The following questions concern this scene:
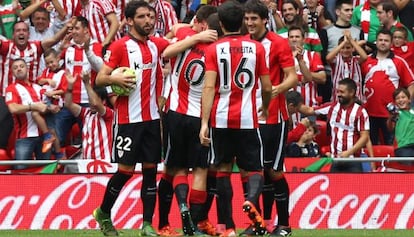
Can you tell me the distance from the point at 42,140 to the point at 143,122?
512 centimetres

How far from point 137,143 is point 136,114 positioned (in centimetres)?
30

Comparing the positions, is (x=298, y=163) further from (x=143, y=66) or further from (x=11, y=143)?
(x=143, y=66)

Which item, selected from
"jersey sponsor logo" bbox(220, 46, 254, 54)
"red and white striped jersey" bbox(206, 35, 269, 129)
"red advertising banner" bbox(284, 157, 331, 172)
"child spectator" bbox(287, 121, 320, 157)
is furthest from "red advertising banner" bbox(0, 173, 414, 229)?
"jersey sponsor logo" bbox(220, 46, 254, 54)

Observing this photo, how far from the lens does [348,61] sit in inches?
810

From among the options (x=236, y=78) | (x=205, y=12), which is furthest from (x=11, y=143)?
(x=236, y=78)

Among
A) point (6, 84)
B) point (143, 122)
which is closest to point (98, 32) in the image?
point (6, 84)

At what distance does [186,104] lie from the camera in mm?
13891

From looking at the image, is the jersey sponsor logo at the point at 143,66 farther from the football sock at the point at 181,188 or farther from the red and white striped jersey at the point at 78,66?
the red and white striped jersey at the point at 78,66

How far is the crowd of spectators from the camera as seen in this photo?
1883 centimetres

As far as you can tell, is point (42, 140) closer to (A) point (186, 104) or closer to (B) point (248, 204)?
(A) point (186, 104)

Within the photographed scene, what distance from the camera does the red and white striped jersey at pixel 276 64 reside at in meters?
14.0

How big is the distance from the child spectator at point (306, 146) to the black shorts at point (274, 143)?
4179 mm

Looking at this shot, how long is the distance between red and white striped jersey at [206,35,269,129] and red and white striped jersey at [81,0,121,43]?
8061mm

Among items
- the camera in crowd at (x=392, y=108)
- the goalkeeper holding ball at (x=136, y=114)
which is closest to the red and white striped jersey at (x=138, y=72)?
the goalkeeper holding ball at (x=136, y=114)
